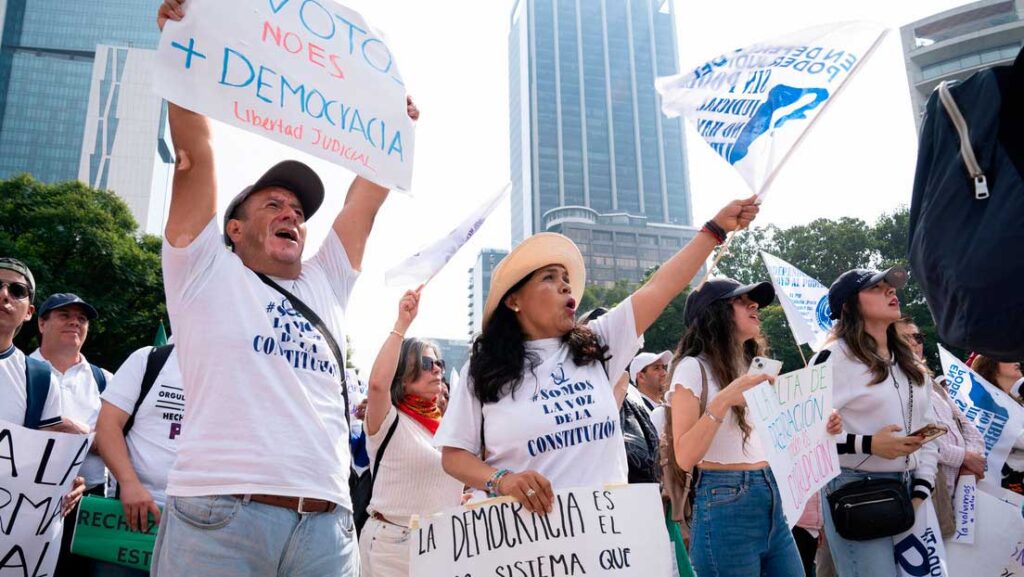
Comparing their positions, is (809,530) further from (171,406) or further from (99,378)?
(99,378)

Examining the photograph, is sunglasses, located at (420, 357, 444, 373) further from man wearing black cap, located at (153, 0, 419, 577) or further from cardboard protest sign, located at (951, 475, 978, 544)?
cardboard protest sign, located at (951, 475, 978, 544)

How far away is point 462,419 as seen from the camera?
288cm

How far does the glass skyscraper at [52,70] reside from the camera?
86.5 m

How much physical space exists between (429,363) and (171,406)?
1521mm

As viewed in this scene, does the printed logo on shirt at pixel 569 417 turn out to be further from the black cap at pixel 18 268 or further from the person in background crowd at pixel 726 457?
the black cap at pixel 18 268

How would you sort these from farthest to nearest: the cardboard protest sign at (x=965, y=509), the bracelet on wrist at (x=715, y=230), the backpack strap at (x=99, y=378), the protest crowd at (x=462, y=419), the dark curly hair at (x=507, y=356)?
1. the backpack strap at (x=99, y=378)
2. the cardboard protest sign at (x=965, y=509)
3. the bracelet on wrist at (x=715, y=230)
4. the dark curly hair at (x=507, y=356)
5. the protest crowd at (x=462, y=419)

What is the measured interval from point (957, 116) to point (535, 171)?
13446 cm

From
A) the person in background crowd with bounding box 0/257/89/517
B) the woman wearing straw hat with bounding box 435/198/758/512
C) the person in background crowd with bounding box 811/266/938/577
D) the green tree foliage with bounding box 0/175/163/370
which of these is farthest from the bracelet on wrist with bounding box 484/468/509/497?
the green tree foliage with bounding box 0/175/163/370

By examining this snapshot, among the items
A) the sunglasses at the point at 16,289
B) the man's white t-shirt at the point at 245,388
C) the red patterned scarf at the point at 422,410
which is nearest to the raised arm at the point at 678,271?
the man's white t-shirt at the point at 245,388

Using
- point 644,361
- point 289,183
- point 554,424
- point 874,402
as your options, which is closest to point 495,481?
point 554,424

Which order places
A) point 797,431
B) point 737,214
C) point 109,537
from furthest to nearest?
1. point 109,537
2. point 797,431
3. point 737,214

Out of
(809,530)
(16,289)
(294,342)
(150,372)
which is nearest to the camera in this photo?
(294,342)

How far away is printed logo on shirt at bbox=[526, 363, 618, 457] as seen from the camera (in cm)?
269

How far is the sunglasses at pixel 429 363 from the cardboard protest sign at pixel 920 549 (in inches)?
108
